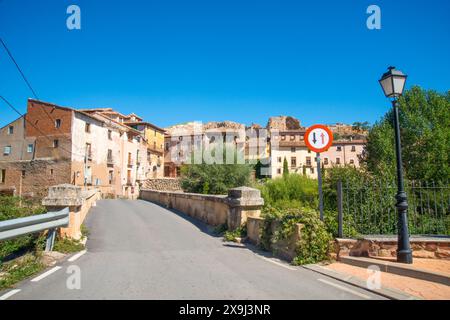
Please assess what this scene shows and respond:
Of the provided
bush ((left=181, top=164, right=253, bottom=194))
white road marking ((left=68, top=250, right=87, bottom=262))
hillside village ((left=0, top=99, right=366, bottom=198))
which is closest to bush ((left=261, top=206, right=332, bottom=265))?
white road marking ((left=68, top=250, right=87, bottom=262))

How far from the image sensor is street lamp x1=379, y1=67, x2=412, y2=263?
6.20 metres

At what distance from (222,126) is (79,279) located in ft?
292

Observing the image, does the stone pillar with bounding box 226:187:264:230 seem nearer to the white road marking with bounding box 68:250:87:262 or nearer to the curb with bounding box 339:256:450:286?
the curb with bounding box 339:256:450:286

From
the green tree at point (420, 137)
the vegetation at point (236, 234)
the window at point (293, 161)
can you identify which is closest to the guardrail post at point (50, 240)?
the vegetation at point (236, 234)

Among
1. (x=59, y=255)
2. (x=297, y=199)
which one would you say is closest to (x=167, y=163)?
(x=297, y=199)

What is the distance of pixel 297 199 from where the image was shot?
12.5 m

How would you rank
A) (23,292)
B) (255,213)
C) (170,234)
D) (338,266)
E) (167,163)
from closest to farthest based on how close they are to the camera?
(23,292), (338,266), (255,213), (170,234), (167,163)

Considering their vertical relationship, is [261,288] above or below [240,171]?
below

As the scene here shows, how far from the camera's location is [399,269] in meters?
5.72

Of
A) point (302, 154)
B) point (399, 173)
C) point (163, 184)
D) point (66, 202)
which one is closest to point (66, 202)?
point (66, 202)

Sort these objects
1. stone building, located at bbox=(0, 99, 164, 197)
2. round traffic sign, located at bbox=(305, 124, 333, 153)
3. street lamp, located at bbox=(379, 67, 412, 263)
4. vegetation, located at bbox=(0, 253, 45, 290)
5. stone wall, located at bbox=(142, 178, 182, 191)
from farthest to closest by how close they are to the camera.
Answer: stone wall, located at bbox=(142, 178, 182, 191) → stone building, located at bbox=(0, 99, 164, 197) → round traffic sign, located at bbox=(305, 124, 333, 153) → street lamp, located at bbox=(379, 67, 412, 263) → vegetation, located at bbox=(0, 253, 45, 290)

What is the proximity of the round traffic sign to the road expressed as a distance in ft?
8.74

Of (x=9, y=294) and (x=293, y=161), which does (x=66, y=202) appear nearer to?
(x=9, y=294)
